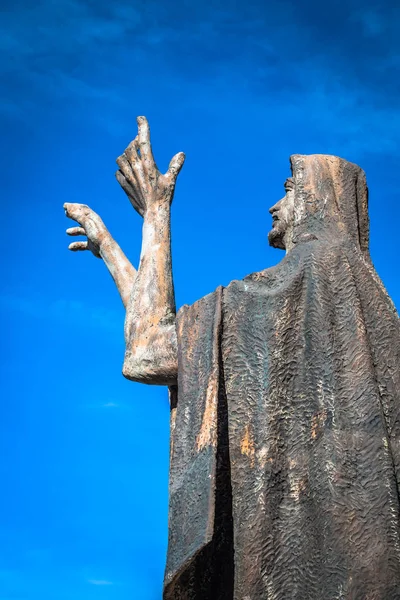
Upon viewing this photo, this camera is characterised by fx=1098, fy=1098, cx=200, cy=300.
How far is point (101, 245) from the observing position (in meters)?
8.20

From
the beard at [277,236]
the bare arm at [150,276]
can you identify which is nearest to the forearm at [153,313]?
the bare arm at [150,276]

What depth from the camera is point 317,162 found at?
24.0 ft

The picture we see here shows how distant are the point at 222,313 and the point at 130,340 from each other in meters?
0.86

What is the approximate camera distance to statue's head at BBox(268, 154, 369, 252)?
23.5ft

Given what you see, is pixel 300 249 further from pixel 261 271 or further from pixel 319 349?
pixel 319 349

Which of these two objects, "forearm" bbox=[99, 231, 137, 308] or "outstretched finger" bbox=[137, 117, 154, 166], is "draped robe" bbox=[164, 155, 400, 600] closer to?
"forearm" bbox=[99, 231, 137, 308]

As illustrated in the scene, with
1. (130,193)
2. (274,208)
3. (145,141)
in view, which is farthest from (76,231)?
(274,208)

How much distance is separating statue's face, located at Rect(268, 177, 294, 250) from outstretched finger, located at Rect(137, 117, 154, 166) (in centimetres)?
108

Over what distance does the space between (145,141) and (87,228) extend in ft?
2.61

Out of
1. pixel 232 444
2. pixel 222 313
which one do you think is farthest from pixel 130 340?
pixel 232 444

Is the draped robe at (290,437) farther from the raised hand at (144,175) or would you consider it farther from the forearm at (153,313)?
the raised hand at (144,175)

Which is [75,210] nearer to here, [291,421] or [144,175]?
[144,175]

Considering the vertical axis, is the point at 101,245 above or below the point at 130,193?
below

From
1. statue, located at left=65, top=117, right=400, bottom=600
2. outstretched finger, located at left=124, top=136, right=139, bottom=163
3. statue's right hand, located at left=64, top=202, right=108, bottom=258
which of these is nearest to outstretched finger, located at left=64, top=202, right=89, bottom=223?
statue's right hand, located at left=64, top=202, right=108, bottom=258
